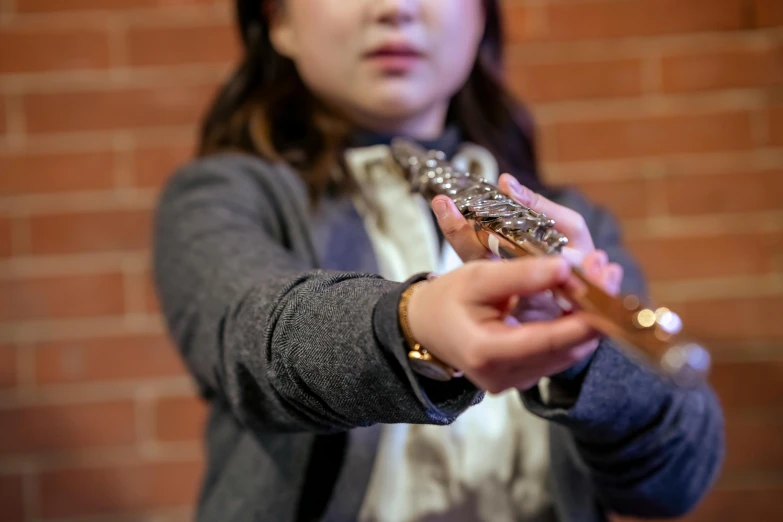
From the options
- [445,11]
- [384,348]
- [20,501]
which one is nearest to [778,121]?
[445,11]

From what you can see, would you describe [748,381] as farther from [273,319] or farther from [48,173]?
[48,173]

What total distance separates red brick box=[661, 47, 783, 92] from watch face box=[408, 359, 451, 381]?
2.85 ft

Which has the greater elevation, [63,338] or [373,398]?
[373,398]

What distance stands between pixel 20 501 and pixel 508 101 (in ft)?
2.72

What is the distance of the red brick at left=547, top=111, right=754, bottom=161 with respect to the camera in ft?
3.59

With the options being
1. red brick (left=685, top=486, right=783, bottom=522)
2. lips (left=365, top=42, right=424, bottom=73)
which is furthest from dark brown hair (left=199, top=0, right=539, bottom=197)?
red brick (left=685, top=486, right=783, bottom=522)

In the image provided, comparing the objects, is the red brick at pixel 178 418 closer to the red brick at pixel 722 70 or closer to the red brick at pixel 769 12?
the red brick at pixel 722 70

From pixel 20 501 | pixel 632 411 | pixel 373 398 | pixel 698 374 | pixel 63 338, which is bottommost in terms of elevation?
pixel 20 501

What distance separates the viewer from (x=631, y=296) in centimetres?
27

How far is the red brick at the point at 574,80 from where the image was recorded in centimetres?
109

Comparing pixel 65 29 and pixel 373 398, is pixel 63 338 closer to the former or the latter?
pixel 65 29

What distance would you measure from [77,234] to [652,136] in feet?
2.64

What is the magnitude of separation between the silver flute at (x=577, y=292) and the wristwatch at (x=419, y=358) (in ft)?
0.16

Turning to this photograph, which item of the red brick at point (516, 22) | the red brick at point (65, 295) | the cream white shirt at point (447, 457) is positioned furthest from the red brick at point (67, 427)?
the red brick at point (516, 22)
